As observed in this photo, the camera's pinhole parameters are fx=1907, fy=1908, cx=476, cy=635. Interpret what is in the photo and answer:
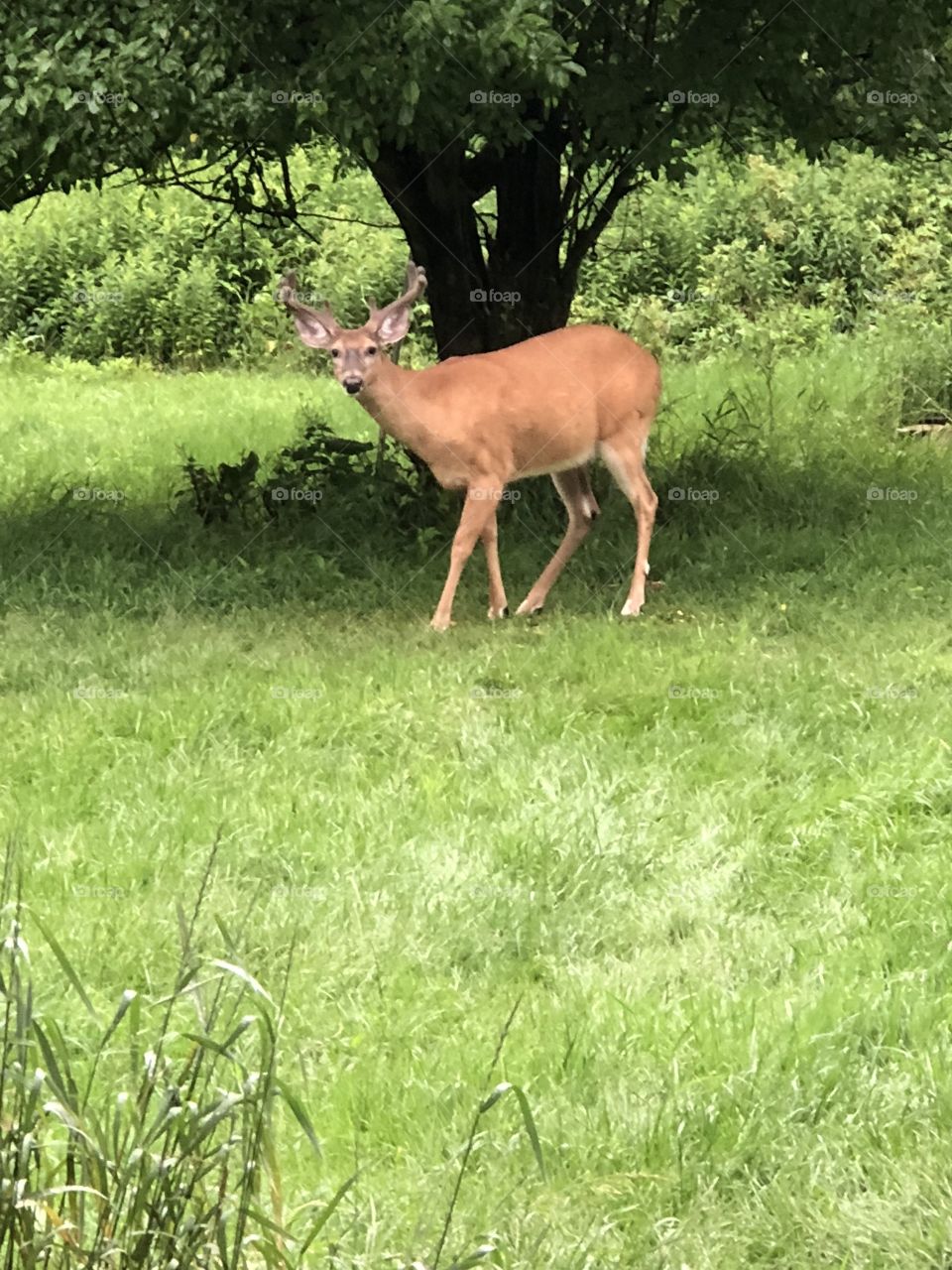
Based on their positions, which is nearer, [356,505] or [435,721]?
[435,721]

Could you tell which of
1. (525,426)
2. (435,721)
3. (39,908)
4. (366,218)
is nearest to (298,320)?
(525,426)

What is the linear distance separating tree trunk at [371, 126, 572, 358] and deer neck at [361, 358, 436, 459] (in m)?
2.05

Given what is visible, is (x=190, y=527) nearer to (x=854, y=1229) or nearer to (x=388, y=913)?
(x=388, y=913)

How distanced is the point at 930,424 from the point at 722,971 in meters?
9.73

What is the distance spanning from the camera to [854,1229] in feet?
12.1
